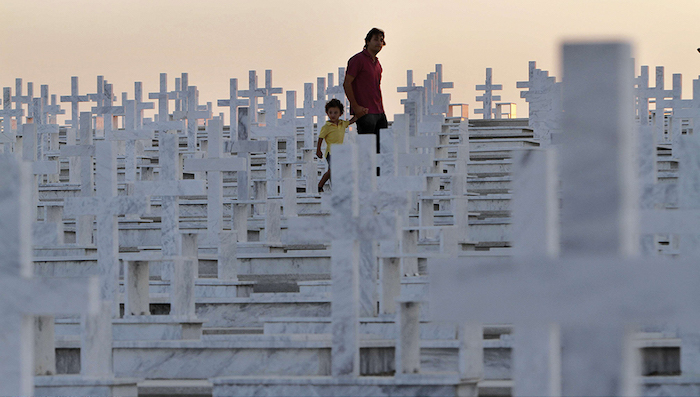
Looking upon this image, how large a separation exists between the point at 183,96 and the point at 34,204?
11.3 m

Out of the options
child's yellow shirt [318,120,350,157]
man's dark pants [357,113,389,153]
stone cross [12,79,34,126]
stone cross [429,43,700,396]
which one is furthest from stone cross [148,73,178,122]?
stone cross [429,43,700,396]

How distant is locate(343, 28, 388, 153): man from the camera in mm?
9359

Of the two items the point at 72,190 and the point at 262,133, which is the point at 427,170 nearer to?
the point at 262,133

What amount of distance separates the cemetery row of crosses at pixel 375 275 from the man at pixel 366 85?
0.48m

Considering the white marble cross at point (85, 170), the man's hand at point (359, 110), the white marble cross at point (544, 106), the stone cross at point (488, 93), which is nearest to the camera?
the white marble cross at point (85, 170)

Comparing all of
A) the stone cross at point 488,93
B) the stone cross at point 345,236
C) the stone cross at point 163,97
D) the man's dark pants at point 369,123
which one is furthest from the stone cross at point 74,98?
the stone cross at point 345,236

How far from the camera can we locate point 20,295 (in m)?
Answer: 2.74

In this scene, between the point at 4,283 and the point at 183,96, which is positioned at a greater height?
the point at 183,96

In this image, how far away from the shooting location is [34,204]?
844cm

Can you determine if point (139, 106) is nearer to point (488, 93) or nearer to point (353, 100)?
point (488, 93)

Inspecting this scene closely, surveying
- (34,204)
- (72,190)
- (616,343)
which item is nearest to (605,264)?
(616,343)

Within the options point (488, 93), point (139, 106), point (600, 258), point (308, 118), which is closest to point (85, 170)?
point (308, 118)

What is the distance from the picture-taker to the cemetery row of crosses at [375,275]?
204 centimetres

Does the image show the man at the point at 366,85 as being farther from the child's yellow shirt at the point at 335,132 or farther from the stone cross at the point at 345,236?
the stone cross at the point at 345,236
